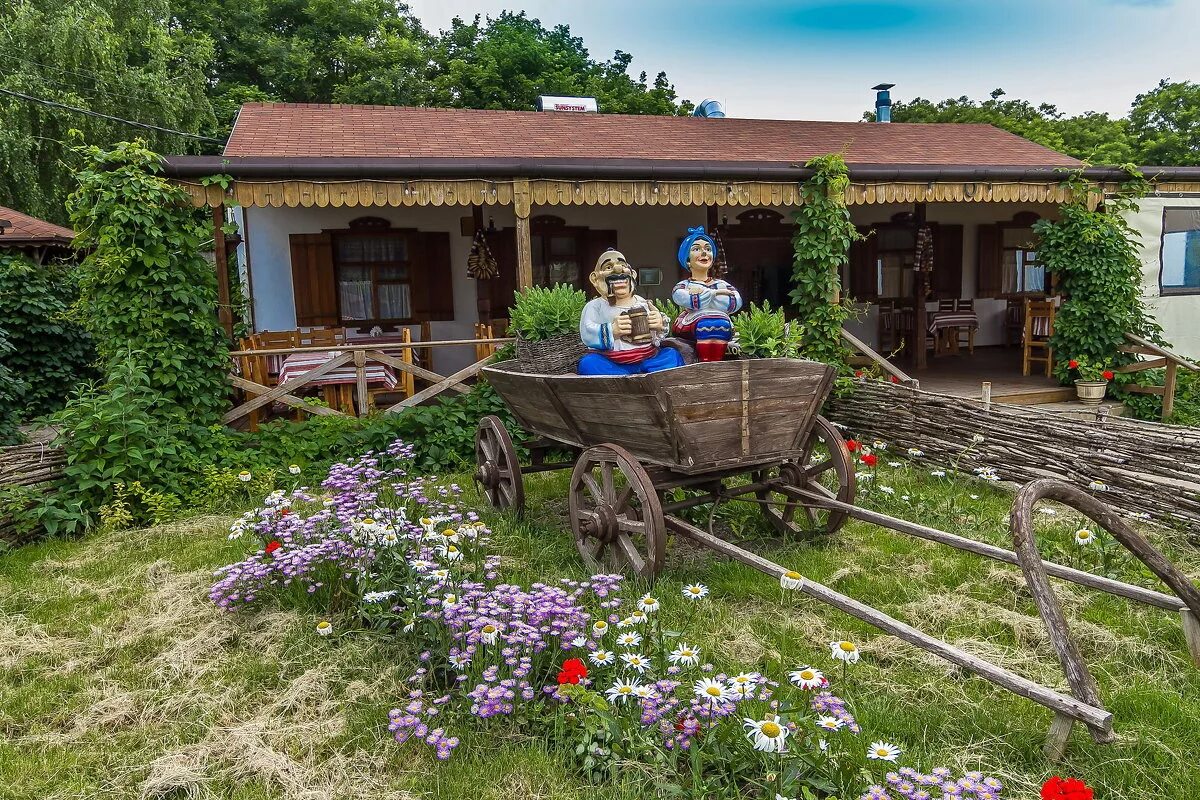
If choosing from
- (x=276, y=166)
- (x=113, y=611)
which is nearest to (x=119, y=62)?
(x=276, y=166)

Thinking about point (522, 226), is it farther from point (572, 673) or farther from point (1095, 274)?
point (1095, 274)

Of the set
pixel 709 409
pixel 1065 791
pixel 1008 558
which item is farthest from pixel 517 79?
pixel 1065 791

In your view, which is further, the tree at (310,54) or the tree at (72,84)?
the tree at (310,54)

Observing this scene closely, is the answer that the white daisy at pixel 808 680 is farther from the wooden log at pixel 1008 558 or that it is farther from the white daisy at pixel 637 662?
the wooden log at pixel 1008 558

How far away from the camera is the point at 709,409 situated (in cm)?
386

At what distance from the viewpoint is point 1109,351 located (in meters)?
9.41

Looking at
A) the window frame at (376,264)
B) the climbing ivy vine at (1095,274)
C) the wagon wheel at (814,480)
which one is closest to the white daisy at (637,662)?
the wagon wheel at (814,480)

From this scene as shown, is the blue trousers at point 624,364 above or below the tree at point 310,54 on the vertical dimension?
below

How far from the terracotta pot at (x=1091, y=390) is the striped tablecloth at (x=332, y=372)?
8024 mm

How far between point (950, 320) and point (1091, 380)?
3498 millimetres

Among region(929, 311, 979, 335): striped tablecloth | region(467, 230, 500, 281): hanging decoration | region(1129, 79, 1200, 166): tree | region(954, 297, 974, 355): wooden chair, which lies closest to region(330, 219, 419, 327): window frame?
region(467, 230, 500, 281): hanging decoration

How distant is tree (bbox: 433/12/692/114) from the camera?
24.2 m

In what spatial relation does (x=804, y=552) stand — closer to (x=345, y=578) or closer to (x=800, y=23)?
(x=345, y=578)

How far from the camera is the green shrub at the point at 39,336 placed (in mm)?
10240
